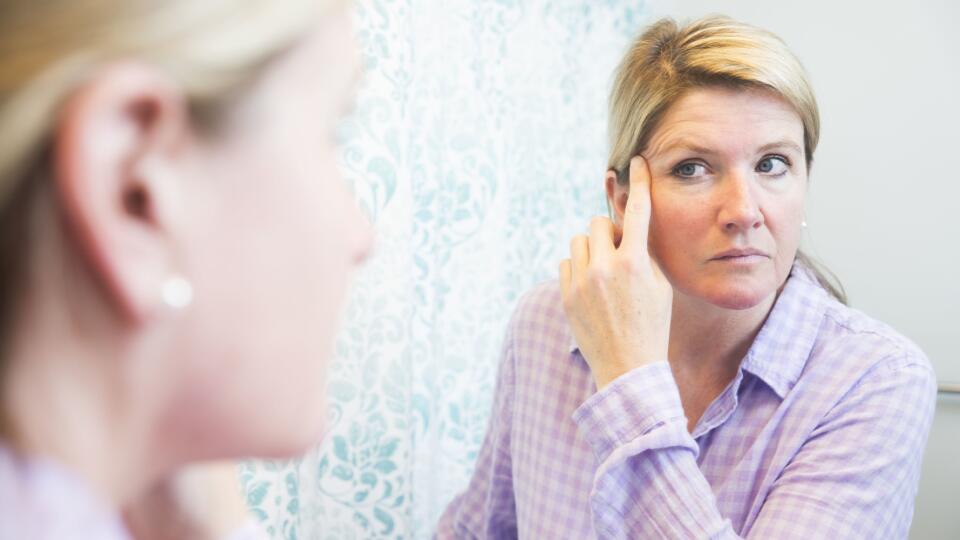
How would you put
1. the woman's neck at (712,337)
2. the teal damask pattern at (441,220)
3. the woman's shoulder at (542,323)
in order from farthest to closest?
1. the teal damask pattern at (441,220)
2. the woman's shoulder at (542,323)
3. the woman's neck at (712,337)

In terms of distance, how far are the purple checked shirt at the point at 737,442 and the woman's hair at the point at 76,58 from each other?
0.73 m

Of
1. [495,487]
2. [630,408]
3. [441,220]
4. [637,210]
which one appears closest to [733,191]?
[637,210]

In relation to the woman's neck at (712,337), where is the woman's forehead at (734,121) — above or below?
above

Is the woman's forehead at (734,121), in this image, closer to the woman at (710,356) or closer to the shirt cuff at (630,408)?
the woman at (710,356)

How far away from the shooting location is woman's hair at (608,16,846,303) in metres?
1.07

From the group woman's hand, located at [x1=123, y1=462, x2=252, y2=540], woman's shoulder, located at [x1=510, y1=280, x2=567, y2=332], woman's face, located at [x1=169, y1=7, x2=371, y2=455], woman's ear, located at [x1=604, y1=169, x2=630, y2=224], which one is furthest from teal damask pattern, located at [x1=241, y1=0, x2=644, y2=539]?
woman's face, located at [x1=169, y1=7, x2=371, y2=455]

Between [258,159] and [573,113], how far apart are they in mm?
1700

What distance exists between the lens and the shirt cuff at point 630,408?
0.92 metres

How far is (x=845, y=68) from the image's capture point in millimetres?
1828

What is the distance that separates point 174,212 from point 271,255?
0.14 ft

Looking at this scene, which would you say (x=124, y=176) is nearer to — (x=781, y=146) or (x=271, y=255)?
(x=271, y=255)

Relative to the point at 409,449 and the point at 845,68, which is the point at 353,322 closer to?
the point at 409,449

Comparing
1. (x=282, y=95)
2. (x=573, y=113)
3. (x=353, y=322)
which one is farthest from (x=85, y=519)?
(x=573, y=113)

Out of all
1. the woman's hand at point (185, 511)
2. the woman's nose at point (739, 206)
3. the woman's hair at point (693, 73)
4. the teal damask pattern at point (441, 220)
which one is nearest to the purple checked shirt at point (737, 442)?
the woman's nose at point (739, 206)
